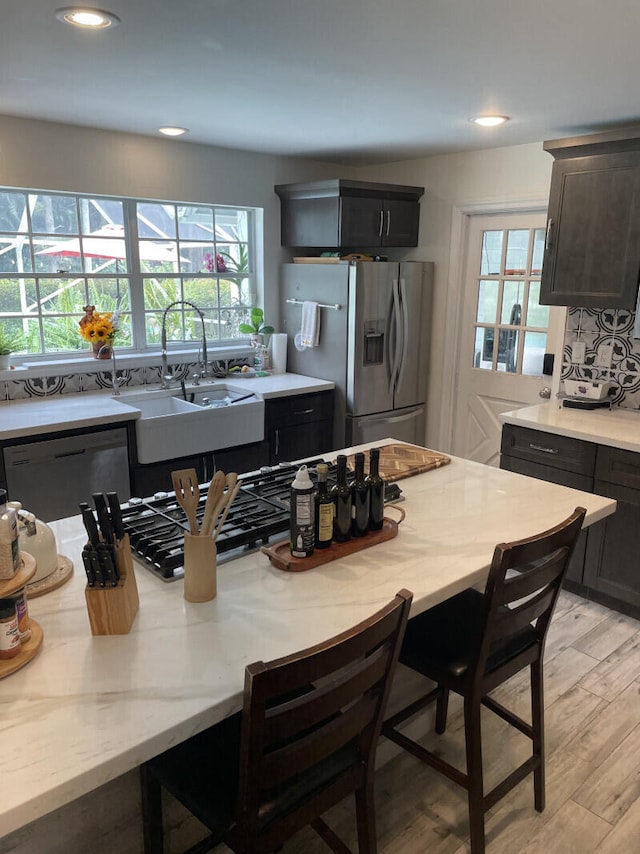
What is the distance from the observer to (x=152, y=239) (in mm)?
4109

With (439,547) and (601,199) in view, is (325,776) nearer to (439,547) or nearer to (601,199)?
(439,547)

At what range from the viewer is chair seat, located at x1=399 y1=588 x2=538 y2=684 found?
1.72 meters

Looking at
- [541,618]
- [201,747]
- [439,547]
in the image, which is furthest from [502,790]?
[201,747]

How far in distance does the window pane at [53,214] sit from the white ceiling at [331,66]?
19.1 inches

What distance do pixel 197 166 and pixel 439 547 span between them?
3.25 meters

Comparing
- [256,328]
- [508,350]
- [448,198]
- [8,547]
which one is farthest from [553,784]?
[448,198]

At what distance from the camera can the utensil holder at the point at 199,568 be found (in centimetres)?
144

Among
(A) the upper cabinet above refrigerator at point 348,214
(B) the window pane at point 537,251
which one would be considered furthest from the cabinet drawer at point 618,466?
(A) the upper cabinet above refrigerator at point 348,214

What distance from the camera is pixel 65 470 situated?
3.19 meters

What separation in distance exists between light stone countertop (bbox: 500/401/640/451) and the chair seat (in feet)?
4.63

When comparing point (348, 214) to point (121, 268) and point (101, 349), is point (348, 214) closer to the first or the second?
point (121, 268)

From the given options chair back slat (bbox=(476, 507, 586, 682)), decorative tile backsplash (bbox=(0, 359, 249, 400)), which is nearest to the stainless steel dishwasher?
decorative tile backsplash (bbox=(0, 359, 249, 400))

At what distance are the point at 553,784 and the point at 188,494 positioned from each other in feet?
5.28

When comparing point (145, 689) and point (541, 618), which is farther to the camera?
point (541, 618)
